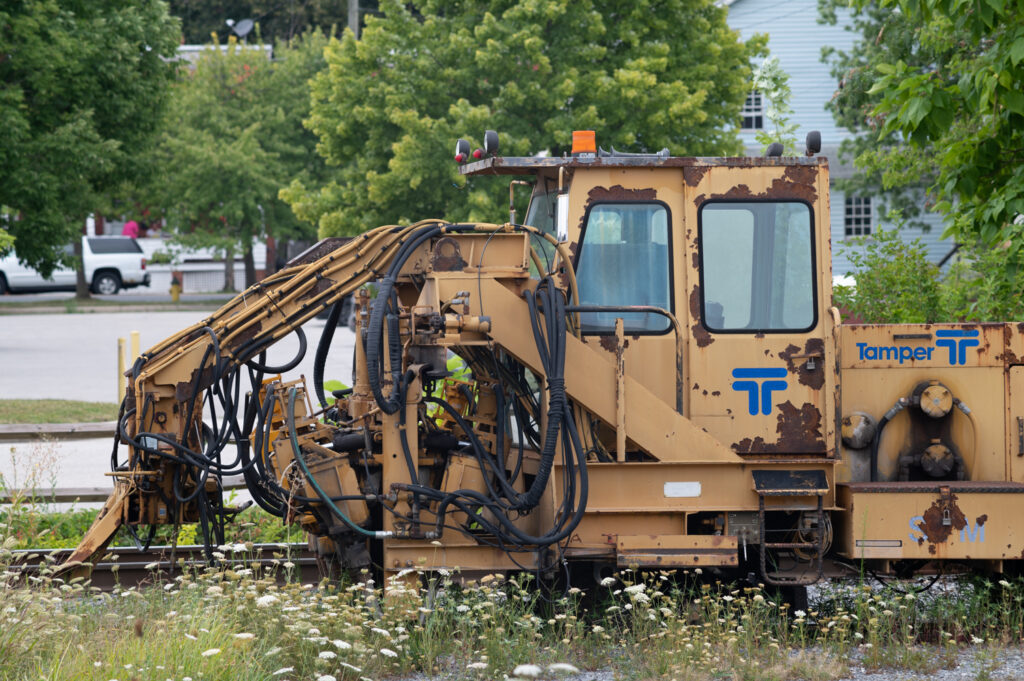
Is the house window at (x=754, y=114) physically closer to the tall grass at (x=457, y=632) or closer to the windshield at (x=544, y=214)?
the windshield at (x=544, y=214)

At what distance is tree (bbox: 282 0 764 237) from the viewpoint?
20625 mm

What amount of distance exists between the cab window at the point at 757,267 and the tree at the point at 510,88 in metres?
13.3

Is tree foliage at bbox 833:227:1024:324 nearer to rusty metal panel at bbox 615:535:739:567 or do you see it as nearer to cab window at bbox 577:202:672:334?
cab window at bbox 577:202:672:334

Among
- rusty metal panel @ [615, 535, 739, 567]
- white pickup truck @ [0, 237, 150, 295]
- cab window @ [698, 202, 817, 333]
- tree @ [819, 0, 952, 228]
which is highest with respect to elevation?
tree @ [819, 0, 952, 228]

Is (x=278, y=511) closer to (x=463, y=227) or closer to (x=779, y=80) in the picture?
(x=463, y=227)

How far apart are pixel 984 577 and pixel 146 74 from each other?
20.4 meters

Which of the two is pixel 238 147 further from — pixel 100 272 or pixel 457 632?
pixel 457 632

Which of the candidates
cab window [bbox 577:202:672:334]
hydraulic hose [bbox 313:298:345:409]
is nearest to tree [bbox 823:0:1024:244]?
cab window [bbox 577:202:672:334]

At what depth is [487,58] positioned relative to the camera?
20719 millimetres

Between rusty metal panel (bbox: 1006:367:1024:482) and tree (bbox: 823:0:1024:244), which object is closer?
rusty metal panel (bbox: 1006:367:1024:482)

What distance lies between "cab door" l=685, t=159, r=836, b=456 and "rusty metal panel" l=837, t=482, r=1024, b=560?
0.45 meters

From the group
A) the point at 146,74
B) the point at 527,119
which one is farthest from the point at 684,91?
the point at 146,74

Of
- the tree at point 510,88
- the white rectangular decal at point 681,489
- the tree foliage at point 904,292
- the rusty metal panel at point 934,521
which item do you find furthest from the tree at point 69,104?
the rusty metal panel at point 934,521

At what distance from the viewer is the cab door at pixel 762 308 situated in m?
7.00
